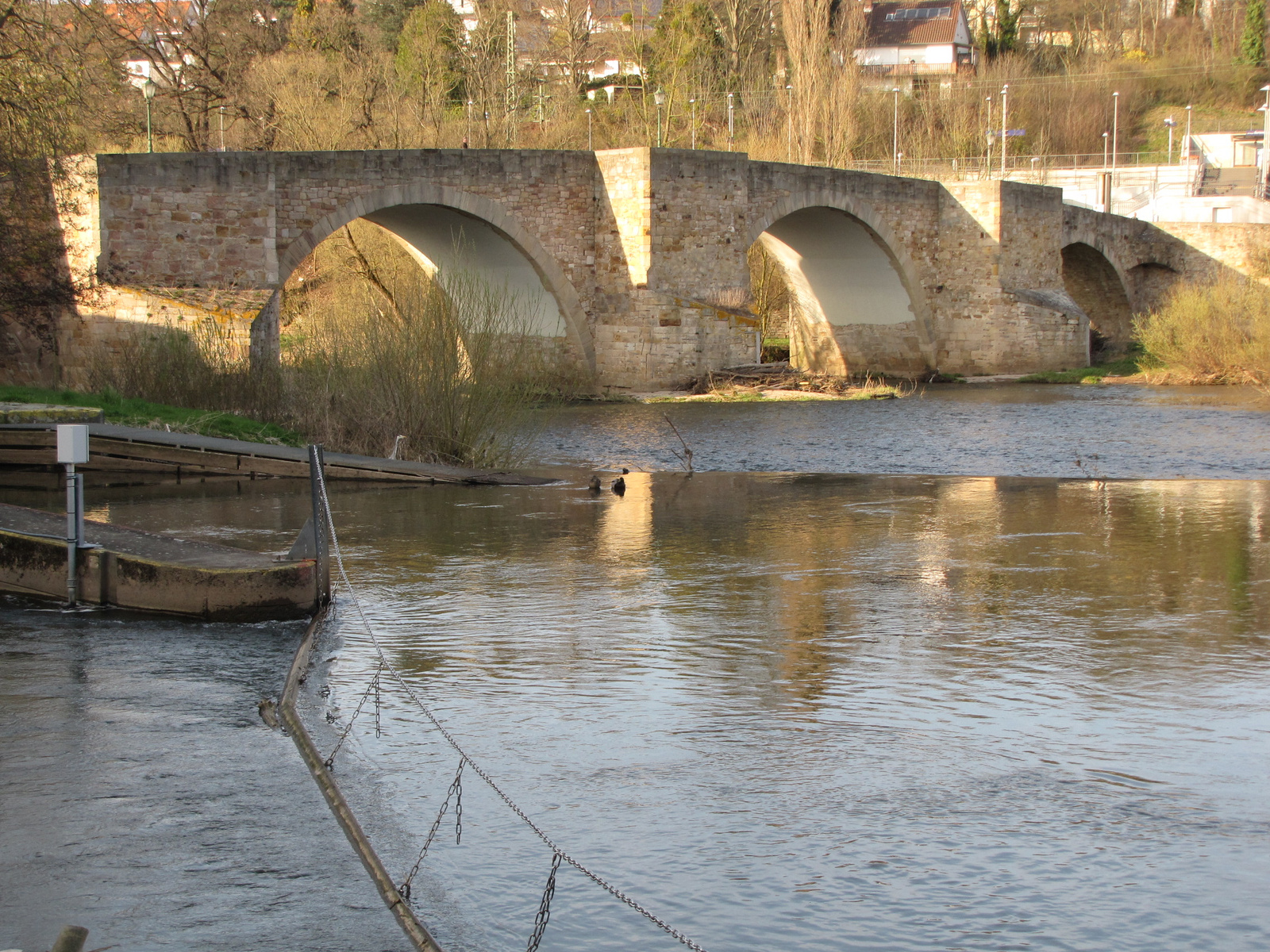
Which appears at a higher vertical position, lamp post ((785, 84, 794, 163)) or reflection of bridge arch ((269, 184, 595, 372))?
lamp post ((785, 84, 794, 163))

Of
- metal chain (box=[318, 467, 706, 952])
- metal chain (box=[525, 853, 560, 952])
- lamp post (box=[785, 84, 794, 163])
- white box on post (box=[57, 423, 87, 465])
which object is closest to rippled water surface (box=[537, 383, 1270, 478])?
white box on post (box=[57, 423, 87, 465])

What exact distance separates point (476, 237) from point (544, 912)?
2300cm

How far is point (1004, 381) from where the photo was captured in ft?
105

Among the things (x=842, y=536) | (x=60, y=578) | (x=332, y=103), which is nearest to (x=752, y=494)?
(x=842, y=536)

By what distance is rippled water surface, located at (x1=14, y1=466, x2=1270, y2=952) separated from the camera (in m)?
3.88

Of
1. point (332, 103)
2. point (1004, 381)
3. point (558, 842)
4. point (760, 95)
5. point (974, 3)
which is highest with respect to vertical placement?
point (974, 3)

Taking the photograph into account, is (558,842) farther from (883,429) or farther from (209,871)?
(883,429)

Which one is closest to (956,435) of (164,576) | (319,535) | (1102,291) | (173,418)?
(173,418)

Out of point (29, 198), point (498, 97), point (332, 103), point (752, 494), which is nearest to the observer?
point (752, 494)

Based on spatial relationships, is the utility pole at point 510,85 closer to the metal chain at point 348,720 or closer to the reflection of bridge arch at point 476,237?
the reflection of bridge arch at point 476,237

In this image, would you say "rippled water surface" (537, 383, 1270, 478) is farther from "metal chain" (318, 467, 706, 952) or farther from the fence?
the fence

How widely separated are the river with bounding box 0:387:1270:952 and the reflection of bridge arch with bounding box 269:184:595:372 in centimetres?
1334

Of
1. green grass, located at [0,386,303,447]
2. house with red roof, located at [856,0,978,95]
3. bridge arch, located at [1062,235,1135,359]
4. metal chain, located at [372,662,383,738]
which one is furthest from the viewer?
house with red roof, located at [856,0,978,95]

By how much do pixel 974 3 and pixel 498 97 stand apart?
4085 centimetres
